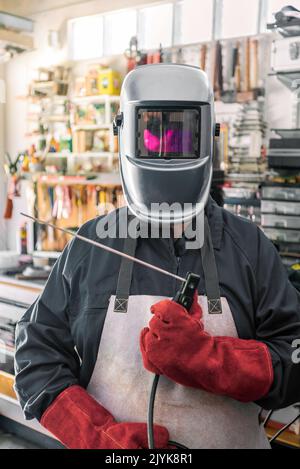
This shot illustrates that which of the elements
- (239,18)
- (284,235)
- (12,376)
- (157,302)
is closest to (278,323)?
(157,302)

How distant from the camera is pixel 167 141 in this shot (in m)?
1.24

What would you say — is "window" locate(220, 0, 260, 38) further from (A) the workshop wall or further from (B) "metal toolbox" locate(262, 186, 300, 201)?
(B) "metal toolbox" locate(262, 186, 300, 201)

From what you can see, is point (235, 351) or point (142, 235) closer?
point (235, 351)

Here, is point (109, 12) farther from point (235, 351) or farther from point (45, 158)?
point (235, 351)

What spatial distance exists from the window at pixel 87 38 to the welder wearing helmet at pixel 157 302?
3586 mm

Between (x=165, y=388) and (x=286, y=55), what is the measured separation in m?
1.82

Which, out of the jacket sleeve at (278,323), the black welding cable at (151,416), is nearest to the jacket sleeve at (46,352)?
the black welding cable at (151,416)

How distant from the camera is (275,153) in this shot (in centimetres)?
257

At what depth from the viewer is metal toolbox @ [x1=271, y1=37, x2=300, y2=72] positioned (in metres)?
2.40

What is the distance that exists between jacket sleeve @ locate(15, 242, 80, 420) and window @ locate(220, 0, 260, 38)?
2.93 meters

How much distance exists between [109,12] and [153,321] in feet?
12.5

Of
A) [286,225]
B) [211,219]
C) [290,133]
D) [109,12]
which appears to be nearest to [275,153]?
[290,133]
